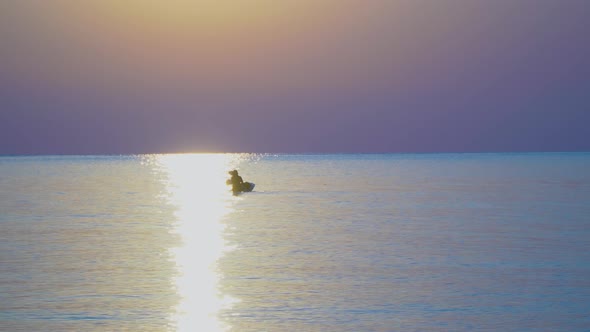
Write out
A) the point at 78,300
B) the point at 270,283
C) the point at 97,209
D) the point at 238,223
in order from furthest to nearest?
1. the point at 97,209
2. the point at 238,223
3. the point at 270,283
4. the point at 78,300

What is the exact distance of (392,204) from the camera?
169 ft

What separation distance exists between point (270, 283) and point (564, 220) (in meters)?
23.4

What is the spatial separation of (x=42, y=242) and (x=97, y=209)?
1747 centimetres

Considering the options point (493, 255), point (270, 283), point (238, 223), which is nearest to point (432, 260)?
point (493, 255)

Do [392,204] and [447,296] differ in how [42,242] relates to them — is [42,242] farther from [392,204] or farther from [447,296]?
[392,204]

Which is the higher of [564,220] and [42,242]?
[42,242]

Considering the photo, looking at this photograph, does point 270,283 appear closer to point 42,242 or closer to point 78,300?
point 78,300

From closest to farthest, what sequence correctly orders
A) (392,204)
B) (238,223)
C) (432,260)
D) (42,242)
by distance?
(432,260)
(42,242)
(238,223)
(392,204)

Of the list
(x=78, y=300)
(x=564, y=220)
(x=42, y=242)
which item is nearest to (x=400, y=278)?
(x=78, y=300)

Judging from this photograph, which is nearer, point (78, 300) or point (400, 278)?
point (78, 300)

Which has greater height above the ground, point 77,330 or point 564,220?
point 77,330

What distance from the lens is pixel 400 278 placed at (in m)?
22.1

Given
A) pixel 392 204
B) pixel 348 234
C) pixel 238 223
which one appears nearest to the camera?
pixel 348 234

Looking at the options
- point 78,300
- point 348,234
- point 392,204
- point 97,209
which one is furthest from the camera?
point 392,204
